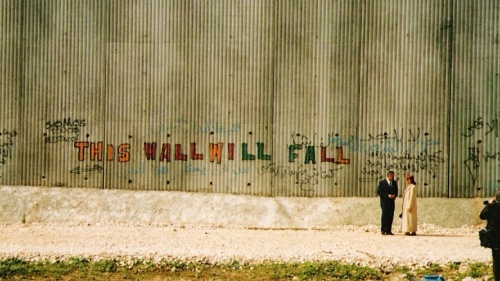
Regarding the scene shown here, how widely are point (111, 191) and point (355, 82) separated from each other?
807 cm

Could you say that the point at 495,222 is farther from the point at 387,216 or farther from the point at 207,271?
the point at 387,216

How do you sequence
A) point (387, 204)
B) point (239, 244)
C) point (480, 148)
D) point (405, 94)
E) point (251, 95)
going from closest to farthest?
point (239, 244), point (387, 204), point (480, 148), point (405, 94), point (251, 95)

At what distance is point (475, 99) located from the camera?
22.6 m

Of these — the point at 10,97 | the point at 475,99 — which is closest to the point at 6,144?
the point at 10,97

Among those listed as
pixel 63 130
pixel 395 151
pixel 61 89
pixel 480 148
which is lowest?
pixel 395 151

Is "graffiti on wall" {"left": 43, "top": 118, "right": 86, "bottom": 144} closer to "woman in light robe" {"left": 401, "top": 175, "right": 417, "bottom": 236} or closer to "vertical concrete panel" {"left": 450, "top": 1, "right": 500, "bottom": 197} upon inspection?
"woman in light robe" {"left": 401, "top": 175, "right": 417, "bottom": 236}

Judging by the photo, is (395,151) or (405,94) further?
(395,151)

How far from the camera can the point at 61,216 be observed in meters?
22.2

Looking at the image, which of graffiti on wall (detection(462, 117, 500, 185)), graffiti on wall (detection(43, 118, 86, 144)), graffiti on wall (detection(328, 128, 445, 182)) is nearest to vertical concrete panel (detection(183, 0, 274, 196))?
graffiti on wall (detection(328, 128, 445, 182))

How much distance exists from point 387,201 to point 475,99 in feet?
15.6

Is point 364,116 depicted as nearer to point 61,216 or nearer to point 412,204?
point 412,204

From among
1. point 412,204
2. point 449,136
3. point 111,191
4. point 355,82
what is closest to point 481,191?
point 449,136

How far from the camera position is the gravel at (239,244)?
16.0m

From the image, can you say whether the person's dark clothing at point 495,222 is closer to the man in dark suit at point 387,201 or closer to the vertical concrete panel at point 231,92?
the man in dark suit at point 387,201
